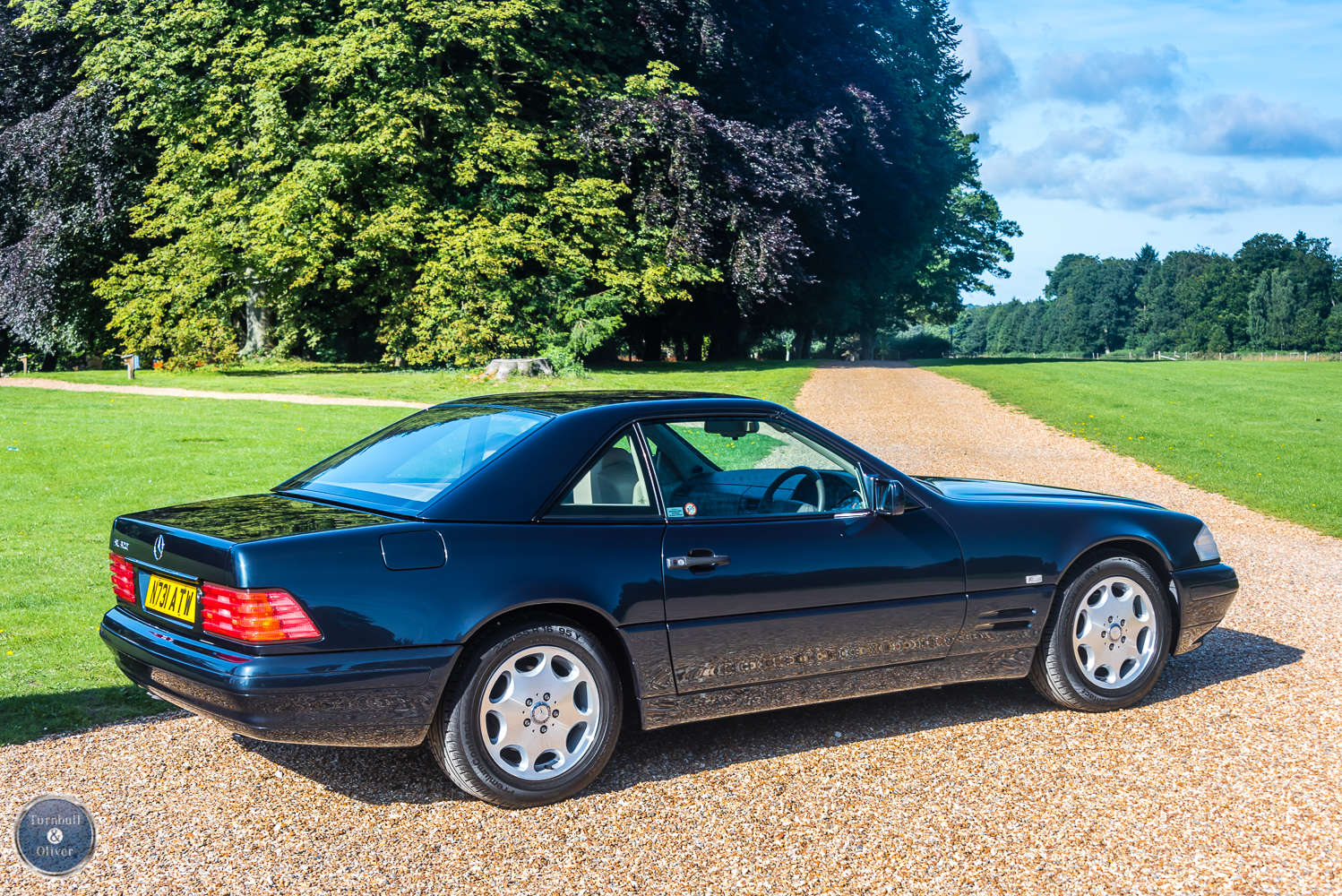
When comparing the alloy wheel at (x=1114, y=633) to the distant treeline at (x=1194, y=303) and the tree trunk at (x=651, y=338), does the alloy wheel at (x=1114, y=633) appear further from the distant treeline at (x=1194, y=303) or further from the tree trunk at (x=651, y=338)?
the distant treeline at (x=1194, y=303)

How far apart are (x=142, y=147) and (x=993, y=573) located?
3310 centimetres

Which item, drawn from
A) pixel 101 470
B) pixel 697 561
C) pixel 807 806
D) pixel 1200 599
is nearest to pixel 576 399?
pixel 697 561

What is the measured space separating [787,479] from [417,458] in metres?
1.54

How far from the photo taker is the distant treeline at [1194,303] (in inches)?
4122

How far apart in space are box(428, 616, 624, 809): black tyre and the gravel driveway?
12 centimetres

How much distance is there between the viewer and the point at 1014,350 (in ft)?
562

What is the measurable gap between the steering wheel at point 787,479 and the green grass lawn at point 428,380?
1562 centimetres

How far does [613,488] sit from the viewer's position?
4215mm

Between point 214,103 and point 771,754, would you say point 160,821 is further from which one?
point 214,103

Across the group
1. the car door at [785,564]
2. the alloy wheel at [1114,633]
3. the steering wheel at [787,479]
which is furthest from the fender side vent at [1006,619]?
the steering wheel at [787,479]

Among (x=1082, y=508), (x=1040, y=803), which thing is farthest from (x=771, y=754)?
(x=1082, y=508)

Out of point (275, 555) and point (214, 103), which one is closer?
point (275, 555)

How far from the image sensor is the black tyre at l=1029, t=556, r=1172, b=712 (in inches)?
193

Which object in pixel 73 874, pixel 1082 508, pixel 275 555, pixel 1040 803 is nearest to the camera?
pixel 73 874
